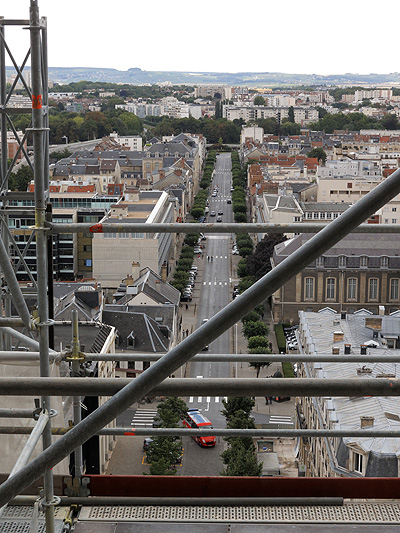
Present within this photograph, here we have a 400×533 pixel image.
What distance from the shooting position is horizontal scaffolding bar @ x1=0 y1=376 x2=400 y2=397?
2516mm

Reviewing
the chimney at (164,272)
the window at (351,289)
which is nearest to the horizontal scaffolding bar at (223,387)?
the window at (351,289)

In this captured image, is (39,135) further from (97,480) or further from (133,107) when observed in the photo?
(133,107)

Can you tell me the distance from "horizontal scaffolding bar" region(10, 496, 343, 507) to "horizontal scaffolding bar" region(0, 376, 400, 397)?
163 centimetres

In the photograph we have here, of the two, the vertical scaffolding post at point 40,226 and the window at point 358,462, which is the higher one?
the vertical scaffolding post at point 40,226

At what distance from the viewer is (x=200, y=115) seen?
424 feet

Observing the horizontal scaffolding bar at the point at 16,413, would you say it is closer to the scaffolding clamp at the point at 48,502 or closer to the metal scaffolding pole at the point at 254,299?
the scaffolding clamp at the point at 48,502

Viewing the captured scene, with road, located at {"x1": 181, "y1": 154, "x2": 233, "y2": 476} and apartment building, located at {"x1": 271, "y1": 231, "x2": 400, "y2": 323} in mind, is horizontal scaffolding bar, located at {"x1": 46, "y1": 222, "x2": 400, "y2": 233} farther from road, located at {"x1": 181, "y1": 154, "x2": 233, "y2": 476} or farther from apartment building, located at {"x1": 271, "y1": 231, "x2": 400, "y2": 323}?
apartment building, located at {"x1": 271, "y1": 231, "x2": 400, "y2": 323}

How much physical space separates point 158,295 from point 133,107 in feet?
338

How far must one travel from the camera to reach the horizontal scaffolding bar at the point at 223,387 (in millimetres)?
2516

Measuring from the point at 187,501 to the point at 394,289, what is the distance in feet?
87.7

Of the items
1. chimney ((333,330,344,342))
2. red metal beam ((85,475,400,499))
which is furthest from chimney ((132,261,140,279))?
red metal beam ((85,475,400,499))

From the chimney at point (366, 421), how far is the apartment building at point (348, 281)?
15.7 meters

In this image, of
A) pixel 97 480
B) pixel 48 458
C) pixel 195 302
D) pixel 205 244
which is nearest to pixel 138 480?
pixel 97 480

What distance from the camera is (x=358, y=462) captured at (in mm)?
13625
